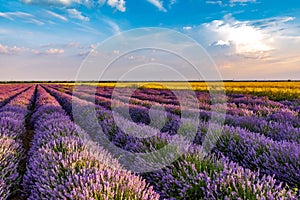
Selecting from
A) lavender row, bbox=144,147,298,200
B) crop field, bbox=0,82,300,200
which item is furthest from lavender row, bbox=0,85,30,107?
lavender row, bbox=144,147,298,200

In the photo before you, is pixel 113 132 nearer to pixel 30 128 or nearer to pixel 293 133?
pixel 293 133

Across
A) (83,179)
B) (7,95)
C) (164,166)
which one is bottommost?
(7,95)

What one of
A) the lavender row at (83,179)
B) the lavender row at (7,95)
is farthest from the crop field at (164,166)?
the lavender row at (7,95)

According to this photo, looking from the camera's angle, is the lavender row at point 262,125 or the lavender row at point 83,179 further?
the lavender row at point 262,125

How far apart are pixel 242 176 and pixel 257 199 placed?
518mm

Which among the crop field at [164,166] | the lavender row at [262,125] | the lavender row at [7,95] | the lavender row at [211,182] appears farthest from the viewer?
the lavender row at [7,95]

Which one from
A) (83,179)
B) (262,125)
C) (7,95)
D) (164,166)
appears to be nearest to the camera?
(83,179)

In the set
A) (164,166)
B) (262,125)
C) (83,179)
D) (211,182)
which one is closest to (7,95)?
(262,125)

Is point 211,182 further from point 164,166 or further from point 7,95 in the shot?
point 7,95

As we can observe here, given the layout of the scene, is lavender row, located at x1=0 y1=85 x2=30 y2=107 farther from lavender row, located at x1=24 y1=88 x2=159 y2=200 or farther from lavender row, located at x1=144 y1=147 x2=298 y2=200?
lavender row, located at x1=144 y1=147 x2=298 y2=200

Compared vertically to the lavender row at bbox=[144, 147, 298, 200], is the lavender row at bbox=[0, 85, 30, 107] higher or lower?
lower

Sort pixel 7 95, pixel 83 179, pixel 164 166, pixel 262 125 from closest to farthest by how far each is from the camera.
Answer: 1. pixel 83 179
2. pixel 164 166
3. pixel 262 125
4. pixel 7 95

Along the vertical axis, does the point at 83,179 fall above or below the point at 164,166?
above

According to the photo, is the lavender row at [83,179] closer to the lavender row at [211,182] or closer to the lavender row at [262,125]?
the lavender row at [211,182]
